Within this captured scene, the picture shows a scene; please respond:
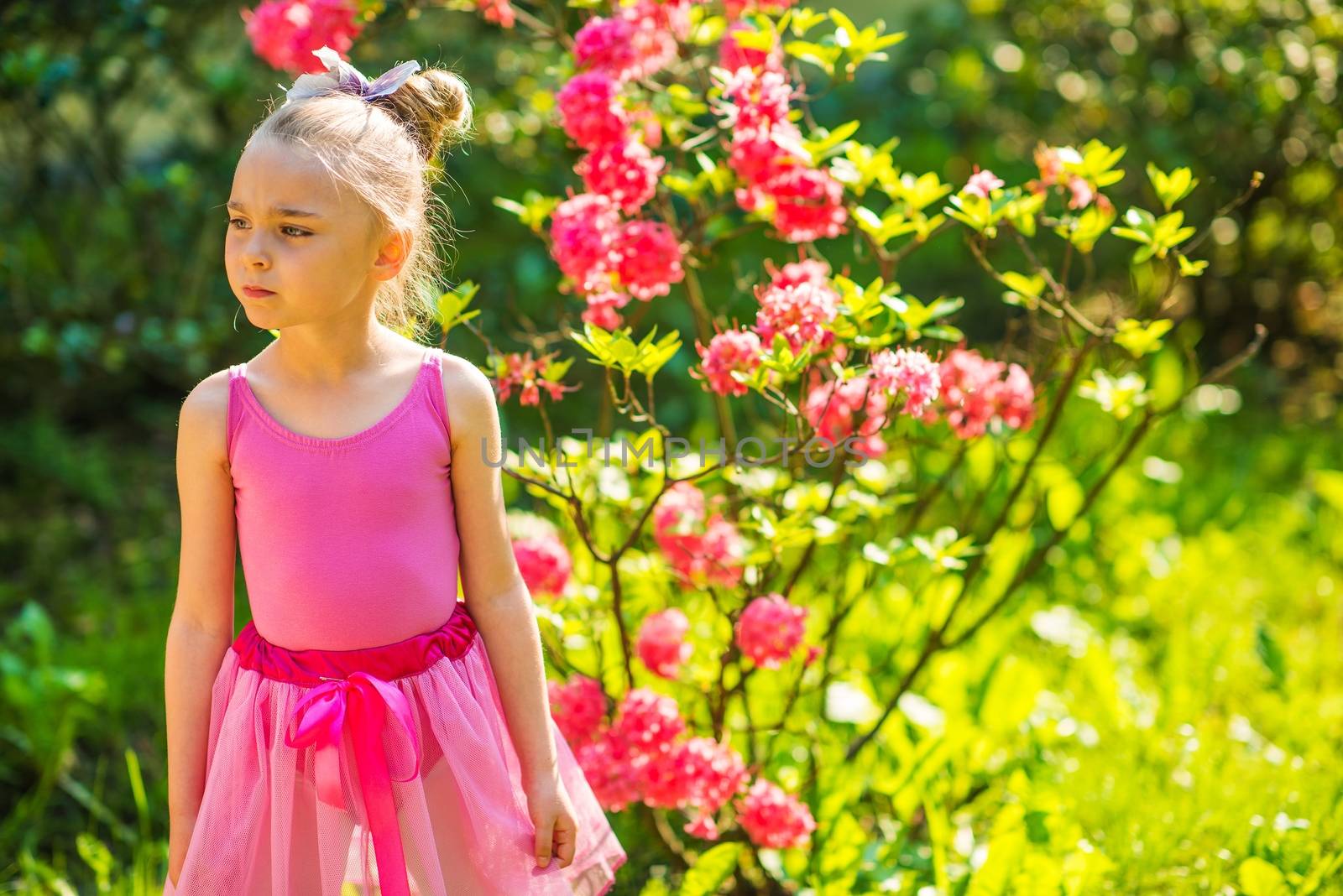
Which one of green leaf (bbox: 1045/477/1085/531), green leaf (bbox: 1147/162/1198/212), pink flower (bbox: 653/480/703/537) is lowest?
green leaf (bbox: 1045/477/1085/531)

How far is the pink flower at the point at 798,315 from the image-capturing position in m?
1.70

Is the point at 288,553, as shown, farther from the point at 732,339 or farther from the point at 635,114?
the point at 635,114

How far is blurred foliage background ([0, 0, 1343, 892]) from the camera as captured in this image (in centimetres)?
233

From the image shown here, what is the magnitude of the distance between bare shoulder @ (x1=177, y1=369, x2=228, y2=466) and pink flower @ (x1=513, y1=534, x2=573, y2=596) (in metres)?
0.64

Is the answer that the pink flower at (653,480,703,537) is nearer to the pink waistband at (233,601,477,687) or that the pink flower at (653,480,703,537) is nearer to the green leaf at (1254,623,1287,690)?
the pink waistband at (233,601,477,687)

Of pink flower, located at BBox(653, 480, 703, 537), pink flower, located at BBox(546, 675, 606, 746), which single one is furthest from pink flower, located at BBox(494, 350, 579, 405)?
pink flower, located at BBox(546, 675, 606, 746)

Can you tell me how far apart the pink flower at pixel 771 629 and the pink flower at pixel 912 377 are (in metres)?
0.37

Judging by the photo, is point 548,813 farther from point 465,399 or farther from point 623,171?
point 623,171

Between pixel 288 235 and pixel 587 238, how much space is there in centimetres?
55

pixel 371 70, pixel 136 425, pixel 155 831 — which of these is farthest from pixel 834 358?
pixel 136 425

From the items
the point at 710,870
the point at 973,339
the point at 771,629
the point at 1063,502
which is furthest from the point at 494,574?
the point at 973,339

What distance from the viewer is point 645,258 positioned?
6.00ft

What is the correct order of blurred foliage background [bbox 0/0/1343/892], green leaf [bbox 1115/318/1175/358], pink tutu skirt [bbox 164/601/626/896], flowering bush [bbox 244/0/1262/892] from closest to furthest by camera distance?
pink tutu skirt [bbox 164/601/626/896], flowering bush [bbox 244/0/1262/892], green leaf [bbox 1115/318/1175/358], blurred foliage background [bbox 0/0/1343/892]

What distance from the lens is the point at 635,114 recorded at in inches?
76.9
